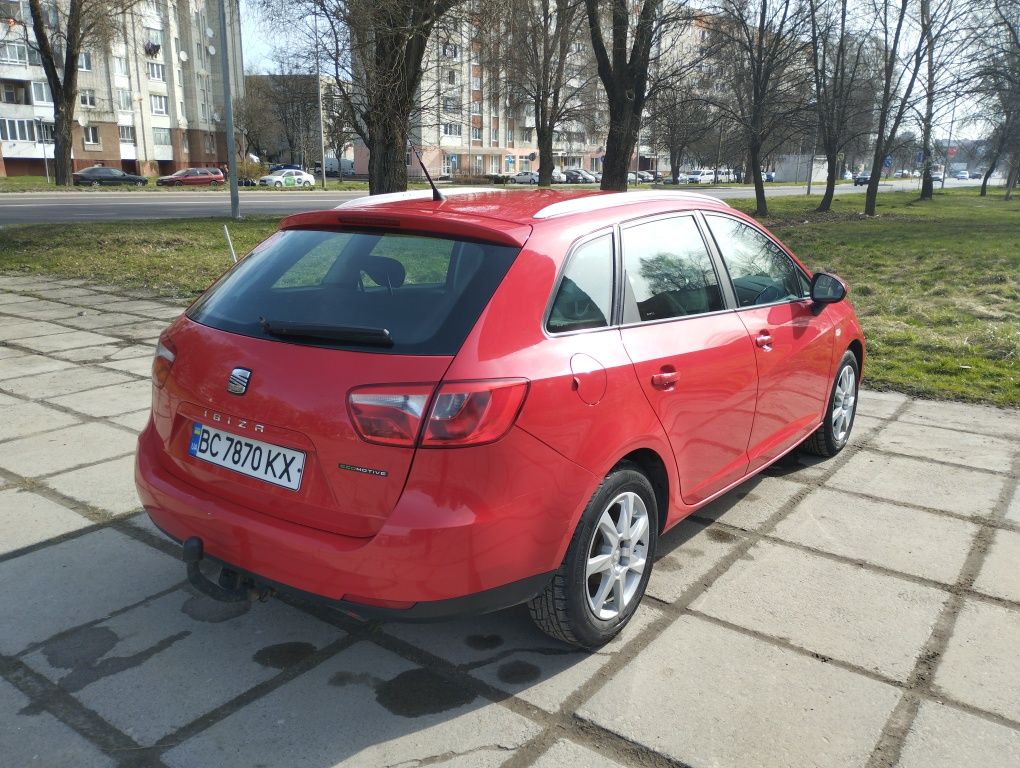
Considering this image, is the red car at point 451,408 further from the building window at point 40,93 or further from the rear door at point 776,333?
the building window at point 40,93

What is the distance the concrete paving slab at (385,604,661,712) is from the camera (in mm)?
2955

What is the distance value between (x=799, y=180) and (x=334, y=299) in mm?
91812

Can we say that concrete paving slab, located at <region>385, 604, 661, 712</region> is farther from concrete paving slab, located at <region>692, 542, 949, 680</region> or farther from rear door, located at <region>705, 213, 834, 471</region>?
rear door, located at <region>705, 213, 834, 471</region>

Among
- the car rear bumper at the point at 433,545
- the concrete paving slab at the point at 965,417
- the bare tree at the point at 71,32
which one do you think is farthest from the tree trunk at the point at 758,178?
the car rear bumper at the point at 433,545

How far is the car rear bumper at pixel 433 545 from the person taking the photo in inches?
100.0

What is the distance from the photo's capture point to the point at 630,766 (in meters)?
2.56

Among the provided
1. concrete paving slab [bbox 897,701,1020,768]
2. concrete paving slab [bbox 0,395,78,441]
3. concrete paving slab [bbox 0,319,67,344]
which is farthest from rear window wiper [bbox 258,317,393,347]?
concrete paving slab [bbox 0,319,67,344]

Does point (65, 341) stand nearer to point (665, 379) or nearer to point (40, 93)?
point (665, 379)

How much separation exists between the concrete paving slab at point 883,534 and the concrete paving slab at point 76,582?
2.96 metres

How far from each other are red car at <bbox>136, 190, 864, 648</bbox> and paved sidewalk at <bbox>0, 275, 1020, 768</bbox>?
1.03 ft

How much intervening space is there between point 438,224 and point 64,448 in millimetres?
3406

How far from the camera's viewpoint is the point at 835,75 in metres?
29.6

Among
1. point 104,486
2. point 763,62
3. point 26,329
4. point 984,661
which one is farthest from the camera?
point 763,62

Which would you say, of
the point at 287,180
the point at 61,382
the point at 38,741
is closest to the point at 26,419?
the point at 61,382
